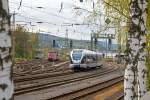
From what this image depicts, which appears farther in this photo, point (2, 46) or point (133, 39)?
point (133, 39)

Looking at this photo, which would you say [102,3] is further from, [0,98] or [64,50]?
[64,50]

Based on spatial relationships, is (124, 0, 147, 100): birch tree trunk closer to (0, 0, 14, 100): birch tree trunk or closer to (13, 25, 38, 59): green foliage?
(0, 0, 14, 100): birch tree trunk

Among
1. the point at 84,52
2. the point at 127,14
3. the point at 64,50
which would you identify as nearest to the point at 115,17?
the point at 127,14

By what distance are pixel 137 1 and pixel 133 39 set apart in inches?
37.0

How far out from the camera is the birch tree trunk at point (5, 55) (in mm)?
4711

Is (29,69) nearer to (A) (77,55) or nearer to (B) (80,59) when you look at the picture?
(A) (77,55)

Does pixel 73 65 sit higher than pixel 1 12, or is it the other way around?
pixel 1 12

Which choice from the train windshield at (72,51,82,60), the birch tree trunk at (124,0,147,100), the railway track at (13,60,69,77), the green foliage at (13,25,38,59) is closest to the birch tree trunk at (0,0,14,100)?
the birch tree trunk at (124,0,147,100)

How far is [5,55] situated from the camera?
4836 millimetres

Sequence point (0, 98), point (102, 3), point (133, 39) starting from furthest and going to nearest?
point (102, 3), point (133, 39), point (0, 98)

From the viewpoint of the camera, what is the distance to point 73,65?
5488cm

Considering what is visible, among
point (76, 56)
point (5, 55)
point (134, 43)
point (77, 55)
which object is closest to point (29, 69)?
point (76, 56)

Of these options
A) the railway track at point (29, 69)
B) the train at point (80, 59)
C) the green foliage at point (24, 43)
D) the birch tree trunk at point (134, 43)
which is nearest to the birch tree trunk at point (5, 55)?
the birch tree trunk at point (134, 43)

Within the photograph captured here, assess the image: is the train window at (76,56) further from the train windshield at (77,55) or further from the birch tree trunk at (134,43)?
the birch tree trunk at (134,43)
